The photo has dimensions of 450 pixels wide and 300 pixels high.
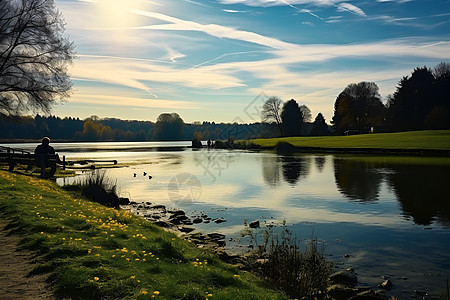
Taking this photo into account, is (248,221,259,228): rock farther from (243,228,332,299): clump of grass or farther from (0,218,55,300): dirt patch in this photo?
(0,218,55,300): dirt patch

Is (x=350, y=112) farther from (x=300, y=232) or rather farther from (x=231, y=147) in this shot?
(x=300, y=232)

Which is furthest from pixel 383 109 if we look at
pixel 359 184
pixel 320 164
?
pixel 359 184

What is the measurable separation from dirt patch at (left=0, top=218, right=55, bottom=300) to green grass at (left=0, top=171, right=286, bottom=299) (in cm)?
22

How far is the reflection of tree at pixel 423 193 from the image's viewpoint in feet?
61.2

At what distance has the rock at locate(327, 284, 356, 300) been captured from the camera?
9.23 meters

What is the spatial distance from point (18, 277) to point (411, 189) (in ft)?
86.2

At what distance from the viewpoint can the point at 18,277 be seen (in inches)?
300

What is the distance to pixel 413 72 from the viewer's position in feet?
302

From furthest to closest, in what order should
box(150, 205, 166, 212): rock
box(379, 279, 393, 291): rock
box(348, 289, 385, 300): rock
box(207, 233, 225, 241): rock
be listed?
box(150, 205, 166, 212): rock, box(207, 233, 225, 241): rock, box(379, 279, 393, 291): rock, box(348, 289, 385, 300): rock

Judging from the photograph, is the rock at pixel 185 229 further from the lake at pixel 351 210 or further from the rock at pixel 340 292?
the rock at pixel 340 292

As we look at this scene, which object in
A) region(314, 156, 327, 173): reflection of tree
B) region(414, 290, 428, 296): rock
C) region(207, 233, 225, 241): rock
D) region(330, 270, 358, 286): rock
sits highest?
region(314, 156, 327, 173): reflection of tree

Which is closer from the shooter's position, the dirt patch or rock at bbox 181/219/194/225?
the dirt patch

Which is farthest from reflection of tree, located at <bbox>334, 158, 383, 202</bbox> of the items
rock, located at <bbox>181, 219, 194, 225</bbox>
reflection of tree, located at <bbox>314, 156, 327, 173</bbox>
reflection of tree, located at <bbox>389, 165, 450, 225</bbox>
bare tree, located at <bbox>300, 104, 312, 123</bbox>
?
bare tree, located at <bbox>300, 104, 312, 123</bbox>

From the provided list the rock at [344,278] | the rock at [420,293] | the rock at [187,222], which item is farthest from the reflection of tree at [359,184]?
the rock at [420,293]
